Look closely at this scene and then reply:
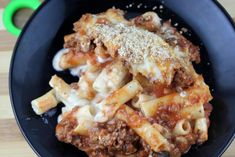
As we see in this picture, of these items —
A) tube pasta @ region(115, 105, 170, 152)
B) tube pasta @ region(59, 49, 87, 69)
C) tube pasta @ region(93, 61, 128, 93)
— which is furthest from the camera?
tube pasta @ region(59, 49, 87, 69)

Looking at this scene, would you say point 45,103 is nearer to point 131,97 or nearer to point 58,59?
point 58,59

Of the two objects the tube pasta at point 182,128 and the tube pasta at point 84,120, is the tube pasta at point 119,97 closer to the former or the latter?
the tube pasta at point 84,120

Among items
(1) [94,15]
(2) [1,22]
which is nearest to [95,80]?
(1) [94,15]

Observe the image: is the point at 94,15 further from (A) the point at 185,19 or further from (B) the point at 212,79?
(B) the point at 212,79

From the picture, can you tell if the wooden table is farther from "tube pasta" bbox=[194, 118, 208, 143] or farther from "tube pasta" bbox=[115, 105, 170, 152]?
"tube pasta" bbox=[115, 105, 170, 152]

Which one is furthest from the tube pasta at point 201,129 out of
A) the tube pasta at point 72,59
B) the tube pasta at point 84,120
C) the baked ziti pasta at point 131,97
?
the tube pasta at point 72,59

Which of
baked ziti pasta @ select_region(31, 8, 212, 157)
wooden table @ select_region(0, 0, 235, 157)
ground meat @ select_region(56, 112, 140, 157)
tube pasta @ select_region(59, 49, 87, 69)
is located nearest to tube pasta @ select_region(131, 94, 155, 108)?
baked ziti pasta @ select_region(31, 8, 212, 157)
